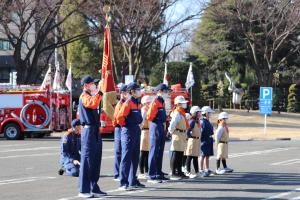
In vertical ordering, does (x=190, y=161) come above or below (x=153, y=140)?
below

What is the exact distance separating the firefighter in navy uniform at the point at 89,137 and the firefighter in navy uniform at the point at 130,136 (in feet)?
3.07

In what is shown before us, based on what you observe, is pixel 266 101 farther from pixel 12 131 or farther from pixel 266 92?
pixel 12 131

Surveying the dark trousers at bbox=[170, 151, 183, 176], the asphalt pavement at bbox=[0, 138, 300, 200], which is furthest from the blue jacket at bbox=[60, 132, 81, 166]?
the dark trousers at bbox=[170, 151, 183, 176]

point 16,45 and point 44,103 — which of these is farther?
point 16,45

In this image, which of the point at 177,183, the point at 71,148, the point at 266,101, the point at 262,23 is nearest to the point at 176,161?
the point at 177,183

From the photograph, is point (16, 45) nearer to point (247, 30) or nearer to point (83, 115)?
point (247, 30)

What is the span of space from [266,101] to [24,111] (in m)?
14.0

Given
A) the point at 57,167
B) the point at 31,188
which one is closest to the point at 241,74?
the point at 57,167

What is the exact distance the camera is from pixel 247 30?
49.7 m

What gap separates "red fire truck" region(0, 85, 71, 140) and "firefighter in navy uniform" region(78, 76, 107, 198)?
792 inches

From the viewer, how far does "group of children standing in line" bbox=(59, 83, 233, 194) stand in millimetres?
12367

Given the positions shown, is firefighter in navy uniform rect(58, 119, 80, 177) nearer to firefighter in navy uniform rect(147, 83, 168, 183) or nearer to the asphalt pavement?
the asphalt pavement

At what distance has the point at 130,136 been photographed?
12.3 metres

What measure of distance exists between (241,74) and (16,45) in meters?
27.9
